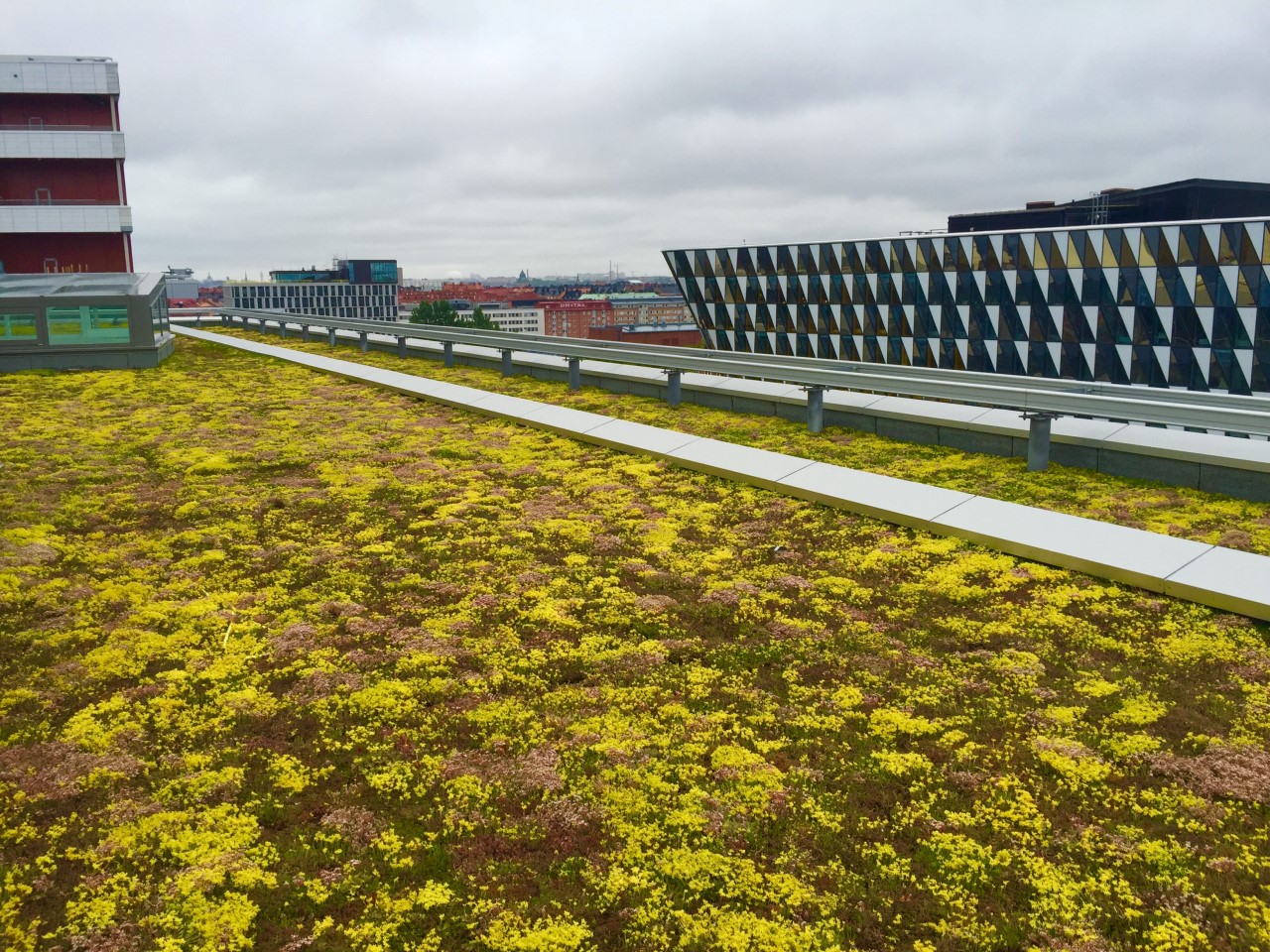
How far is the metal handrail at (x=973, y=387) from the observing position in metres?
9.62

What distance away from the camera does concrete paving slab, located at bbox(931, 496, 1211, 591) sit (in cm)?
723

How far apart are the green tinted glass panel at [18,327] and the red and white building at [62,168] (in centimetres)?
2393

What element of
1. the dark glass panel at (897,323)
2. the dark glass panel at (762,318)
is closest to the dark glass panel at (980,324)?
the dark glass panel at (897,323)

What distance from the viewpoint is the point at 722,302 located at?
301ft

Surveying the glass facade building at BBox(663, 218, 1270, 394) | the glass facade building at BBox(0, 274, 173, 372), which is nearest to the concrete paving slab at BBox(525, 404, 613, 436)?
the glass facade building at BBox(0, 274, 173, 372)

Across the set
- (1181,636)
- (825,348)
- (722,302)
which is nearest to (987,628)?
(1181,636)

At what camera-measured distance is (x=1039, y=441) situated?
1076cm

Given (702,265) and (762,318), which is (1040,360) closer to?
(762,318)

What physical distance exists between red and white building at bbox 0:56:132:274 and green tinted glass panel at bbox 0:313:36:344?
23932 mm

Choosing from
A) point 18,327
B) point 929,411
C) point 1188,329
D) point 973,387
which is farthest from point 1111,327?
point 18,327

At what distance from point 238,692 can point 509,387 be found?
14404mm

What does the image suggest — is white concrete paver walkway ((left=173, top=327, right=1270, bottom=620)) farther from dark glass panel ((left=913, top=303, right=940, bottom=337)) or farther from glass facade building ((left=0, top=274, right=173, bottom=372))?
dark glass panel ((left=913, top=303, right=940, bottom=337))

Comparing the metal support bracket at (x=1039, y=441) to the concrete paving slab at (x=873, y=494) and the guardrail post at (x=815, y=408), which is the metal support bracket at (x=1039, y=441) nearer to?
the concrete paving slab at (x=873, y=494)

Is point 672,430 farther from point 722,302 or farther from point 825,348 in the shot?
point 722,302
